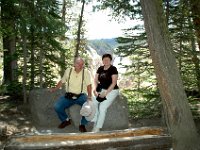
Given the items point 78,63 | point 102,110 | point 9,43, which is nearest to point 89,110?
point 102,110

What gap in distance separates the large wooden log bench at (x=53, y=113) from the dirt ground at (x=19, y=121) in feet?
1.18

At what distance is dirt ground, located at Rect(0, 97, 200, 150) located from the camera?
11.0 metres

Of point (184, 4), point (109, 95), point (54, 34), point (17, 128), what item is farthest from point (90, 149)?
point (54, 34)

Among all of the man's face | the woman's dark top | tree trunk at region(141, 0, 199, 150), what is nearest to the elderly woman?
the woman's dark top

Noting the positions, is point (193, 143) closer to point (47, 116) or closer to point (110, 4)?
point (47, 116)

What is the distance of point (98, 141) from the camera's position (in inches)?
249

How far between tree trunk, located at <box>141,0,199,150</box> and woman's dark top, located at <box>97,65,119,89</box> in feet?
3.75

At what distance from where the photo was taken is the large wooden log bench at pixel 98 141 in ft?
20.0

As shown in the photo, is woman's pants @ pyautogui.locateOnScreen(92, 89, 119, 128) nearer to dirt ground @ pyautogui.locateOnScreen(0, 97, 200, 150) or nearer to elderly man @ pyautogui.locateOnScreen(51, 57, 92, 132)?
elderly man @ pyautogui.locateOnScreen(51, 57, 92, 132)

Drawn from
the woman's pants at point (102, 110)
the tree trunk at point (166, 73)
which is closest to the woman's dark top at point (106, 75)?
the woman's pants at point (102, 110)

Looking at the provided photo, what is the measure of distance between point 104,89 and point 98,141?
10.2 ft

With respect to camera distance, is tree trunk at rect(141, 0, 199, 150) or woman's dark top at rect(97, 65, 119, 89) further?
woman's dark top at rect(97, 65, 119, 89)

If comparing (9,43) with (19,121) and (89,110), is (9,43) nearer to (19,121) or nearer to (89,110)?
(19,121)

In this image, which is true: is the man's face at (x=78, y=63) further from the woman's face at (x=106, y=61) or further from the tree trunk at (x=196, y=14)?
the tree trunk at (x=196, y=14)
